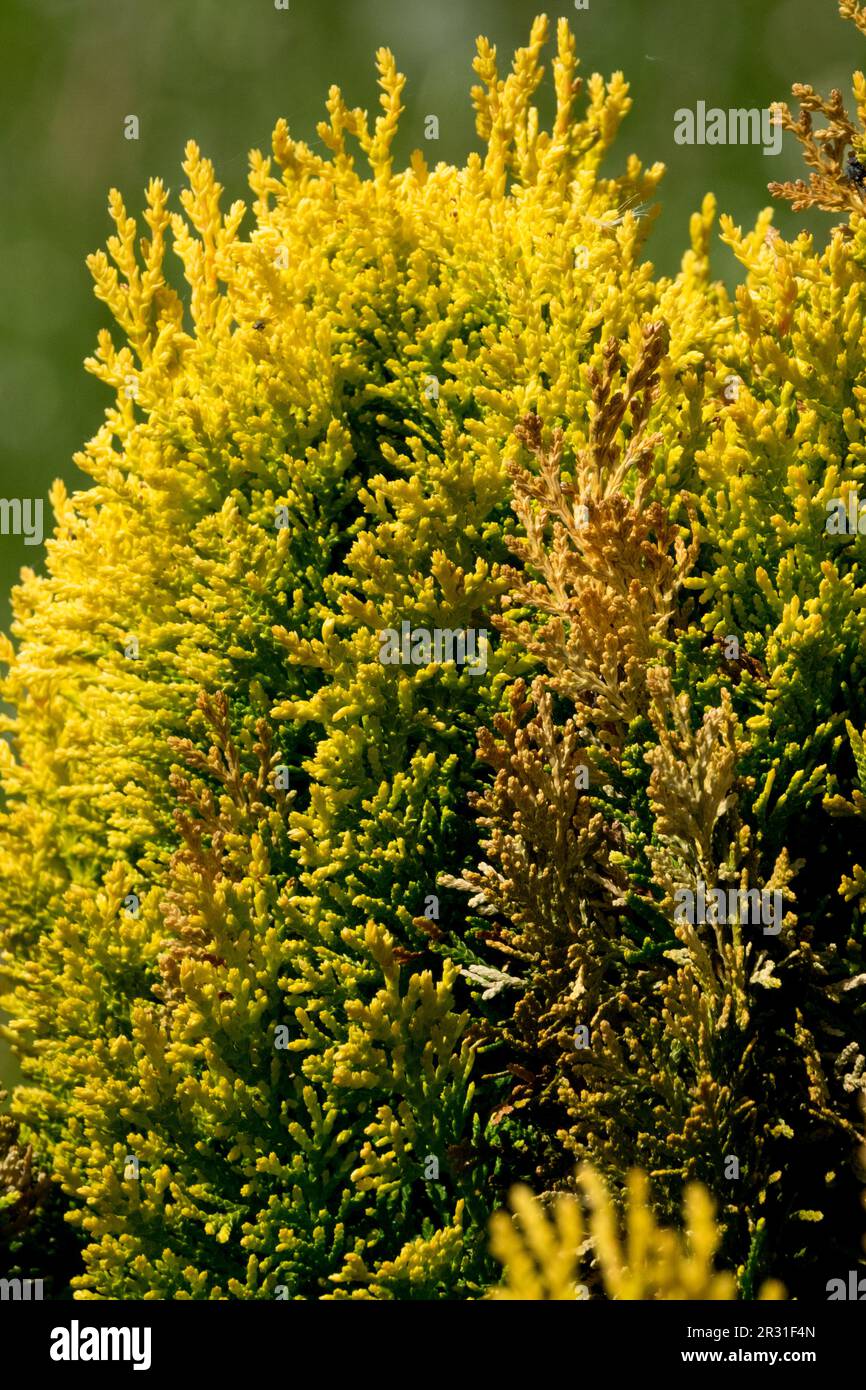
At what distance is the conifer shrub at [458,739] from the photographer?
4.06 meters

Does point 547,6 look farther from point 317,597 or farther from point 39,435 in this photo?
point 317,597

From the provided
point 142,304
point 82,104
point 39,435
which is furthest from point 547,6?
point 142,304

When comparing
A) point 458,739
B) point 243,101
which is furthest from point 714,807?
point 243,101

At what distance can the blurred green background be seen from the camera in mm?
10992

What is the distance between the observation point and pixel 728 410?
13.9 feet

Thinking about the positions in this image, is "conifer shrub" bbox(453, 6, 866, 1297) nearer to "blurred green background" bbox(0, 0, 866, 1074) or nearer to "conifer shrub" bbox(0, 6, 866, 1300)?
"conifer shrub" bbox(0, 6, 866, 1300)

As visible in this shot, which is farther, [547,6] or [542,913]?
[547,6]

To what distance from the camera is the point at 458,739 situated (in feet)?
15.3

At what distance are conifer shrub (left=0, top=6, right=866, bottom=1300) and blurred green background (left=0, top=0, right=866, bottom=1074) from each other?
5.95 m

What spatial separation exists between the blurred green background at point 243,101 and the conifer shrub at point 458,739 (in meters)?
5.95

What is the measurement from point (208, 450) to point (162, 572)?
0.48 meters

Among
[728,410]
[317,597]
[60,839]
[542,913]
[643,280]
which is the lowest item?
[542,913]

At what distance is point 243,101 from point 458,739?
28.6 feet

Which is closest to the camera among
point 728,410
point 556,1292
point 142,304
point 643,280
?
point 556,1292
